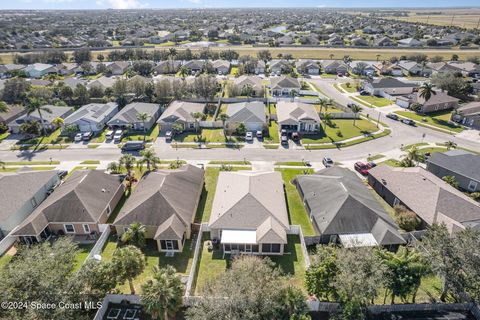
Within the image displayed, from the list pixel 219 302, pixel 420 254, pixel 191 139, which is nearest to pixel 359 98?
pixel 191 139

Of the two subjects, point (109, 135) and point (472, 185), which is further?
point (109, 135)

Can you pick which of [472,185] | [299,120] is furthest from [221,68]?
[472,185]

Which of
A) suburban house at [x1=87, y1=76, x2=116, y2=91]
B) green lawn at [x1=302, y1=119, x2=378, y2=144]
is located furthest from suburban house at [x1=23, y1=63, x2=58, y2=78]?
green lawn at [x1=302, y1=119, x2=378, y2=144]

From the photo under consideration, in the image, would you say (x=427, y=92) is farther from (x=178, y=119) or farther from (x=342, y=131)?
(x=178, y=119)

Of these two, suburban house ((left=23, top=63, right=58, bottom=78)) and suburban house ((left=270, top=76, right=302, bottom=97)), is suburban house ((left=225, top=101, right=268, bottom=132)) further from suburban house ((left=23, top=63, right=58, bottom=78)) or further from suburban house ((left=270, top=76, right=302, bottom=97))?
suburban house ((left=23, top=63, right=58, bottom=78))

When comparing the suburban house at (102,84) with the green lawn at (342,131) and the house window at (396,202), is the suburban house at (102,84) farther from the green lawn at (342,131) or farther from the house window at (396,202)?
the house window at (396,202)

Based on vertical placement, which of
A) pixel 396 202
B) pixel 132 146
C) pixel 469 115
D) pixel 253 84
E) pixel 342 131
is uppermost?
pixel 253 84

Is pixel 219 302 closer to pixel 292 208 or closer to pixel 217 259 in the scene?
pixel 217 259
